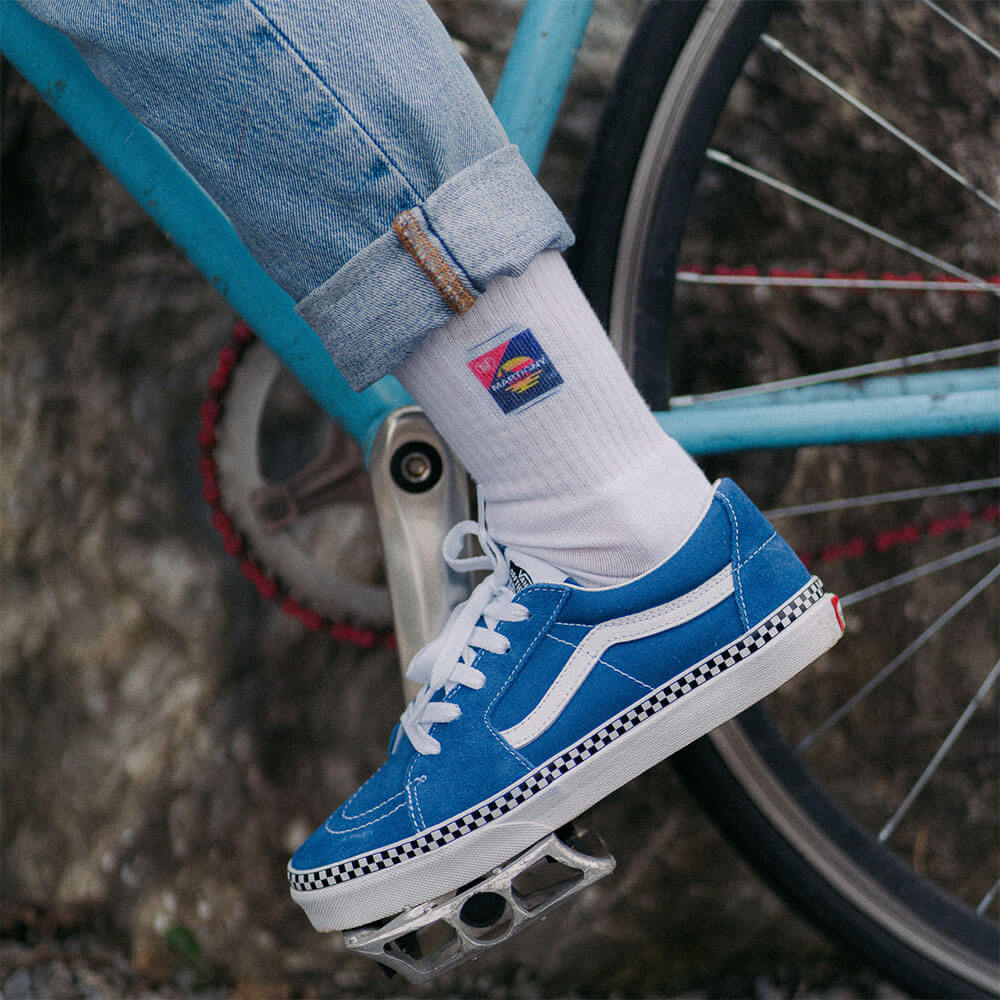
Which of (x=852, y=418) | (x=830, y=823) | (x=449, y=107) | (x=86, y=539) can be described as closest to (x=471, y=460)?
(x=449, y=107)

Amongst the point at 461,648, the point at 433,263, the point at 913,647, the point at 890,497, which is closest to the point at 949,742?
the point at 913,647

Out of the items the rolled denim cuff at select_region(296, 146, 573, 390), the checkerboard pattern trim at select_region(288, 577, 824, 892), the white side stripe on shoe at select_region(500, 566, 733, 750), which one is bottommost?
the checkerboard pattern trim at select_region(288, 577, 824, 892)

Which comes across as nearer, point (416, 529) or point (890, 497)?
point (416, 529)

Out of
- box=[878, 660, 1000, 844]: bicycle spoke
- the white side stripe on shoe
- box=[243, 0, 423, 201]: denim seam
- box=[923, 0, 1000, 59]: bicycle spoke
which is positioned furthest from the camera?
box=[878, 660, 1000, 844]: bicycle spoke

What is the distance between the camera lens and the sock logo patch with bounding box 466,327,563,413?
422 millimetres

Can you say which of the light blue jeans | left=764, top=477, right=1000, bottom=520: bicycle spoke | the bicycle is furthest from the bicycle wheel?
the light blue jeans

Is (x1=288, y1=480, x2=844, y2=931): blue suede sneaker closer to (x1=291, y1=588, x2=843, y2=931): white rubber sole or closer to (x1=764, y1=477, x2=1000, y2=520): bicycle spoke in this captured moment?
(x1=291, y1=588, x2=843, y2=931): white rubber sole

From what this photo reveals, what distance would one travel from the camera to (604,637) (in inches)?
19.2

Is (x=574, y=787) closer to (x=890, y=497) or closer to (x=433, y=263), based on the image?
(x=433, y=263)

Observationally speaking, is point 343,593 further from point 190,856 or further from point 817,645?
point 817,645

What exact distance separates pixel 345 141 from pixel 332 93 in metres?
0.02

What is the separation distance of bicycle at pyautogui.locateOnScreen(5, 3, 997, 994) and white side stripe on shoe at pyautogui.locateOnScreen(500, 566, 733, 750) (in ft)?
0.37

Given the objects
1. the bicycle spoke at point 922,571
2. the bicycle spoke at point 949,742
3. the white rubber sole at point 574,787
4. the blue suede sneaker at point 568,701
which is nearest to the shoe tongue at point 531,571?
the blue suede sneaker at point 568,701

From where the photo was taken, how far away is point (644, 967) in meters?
0.84
